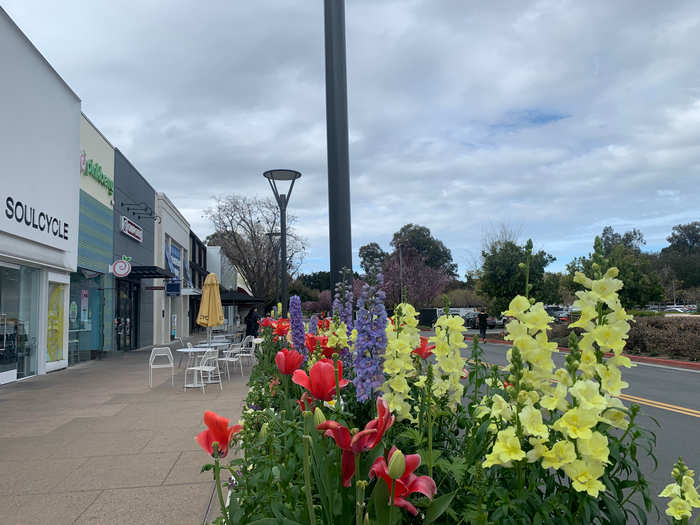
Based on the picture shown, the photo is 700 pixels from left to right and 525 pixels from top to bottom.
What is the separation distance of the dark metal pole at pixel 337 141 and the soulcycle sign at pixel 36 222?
9.44 metres

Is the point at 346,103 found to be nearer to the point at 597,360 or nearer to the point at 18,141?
the point at 597,360

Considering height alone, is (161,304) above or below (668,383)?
above

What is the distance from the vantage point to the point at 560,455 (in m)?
1.55

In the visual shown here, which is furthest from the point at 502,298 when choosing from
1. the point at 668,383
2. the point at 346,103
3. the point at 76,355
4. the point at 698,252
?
the point at 698,252

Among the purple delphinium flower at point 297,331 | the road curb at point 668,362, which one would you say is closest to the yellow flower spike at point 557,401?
the purple delphinium flower at point 297,331

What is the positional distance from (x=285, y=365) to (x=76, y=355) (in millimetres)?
14577

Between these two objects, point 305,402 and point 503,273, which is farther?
point 503,273

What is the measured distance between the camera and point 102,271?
55.3ft

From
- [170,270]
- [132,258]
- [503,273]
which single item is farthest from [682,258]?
[132,258]

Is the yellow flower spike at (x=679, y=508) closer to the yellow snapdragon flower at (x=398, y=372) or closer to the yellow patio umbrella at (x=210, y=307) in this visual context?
the yellow snapdragon flower at (x=398, y=372)

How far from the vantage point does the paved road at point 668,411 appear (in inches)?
204

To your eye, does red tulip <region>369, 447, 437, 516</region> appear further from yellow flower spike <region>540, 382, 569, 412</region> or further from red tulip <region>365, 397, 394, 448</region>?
yellow flower spike <region>540, 382, 569, 412</region>

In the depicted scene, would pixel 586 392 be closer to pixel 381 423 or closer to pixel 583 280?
pixel 583 280

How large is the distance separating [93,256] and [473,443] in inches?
649
